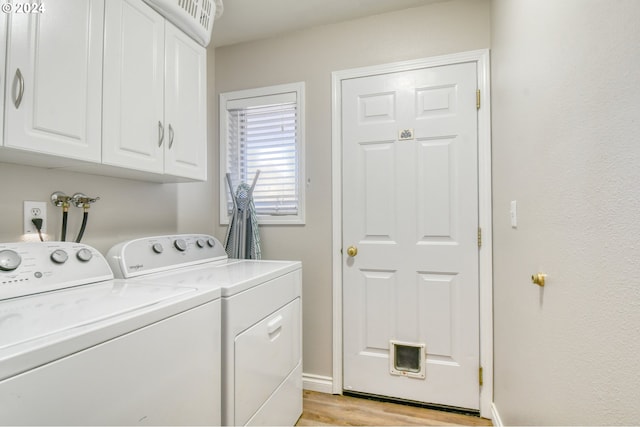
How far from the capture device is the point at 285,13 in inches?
79.0

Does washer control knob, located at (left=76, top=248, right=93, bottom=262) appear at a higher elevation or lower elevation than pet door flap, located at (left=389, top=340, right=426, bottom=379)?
higher

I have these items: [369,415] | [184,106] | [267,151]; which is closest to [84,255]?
[184,106]

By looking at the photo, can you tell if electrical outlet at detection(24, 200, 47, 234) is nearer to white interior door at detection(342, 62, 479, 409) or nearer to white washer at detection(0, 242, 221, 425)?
white washer at detection(0, 242, 221, 425)

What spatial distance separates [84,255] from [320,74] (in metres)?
1.72

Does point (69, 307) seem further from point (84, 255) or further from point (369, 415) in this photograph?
point (369, 415)

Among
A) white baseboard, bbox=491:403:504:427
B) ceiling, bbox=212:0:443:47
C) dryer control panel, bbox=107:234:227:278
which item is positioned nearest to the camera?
dryer control panel, bbox=107:234:227:278

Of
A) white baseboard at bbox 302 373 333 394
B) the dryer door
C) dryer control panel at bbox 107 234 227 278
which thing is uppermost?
dryer control panel at bbox 107 234 227 278

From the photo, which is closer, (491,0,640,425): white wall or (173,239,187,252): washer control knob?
(491,0,640,425): white wall

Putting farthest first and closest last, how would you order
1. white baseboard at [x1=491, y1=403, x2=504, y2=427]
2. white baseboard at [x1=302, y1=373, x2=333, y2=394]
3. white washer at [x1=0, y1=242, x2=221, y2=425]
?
white baseboard at [x1=302, y1=373, x2=333, y2=394] < white baseboard at [x1=491, y1=403, x2=504, y2=427] < white washer at [x1=0, y1=242, x2=221, y2=425]

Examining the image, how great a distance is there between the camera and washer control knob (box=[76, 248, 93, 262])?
1.24 meters

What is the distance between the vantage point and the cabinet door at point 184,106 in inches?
60.0

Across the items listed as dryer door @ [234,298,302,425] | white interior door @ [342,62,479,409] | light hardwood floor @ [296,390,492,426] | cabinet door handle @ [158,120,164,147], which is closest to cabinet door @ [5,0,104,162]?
cabinet door handle @ [158,120,164,147]

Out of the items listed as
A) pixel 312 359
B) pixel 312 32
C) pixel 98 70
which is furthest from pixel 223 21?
pixel 312 359

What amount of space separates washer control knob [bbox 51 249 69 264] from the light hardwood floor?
1.45 m
